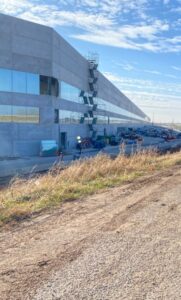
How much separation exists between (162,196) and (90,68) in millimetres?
58459

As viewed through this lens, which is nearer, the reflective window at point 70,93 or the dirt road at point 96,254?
the dirt road at point 96,254

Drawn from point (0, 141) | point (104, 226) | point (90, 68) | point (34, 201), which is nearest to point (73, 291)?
point (104, 226)

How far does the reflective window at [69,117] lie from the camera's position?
49.4m

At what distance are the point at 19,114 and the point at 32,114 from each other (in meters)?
1.89

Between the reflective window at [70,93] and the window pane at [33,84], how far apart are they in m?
6.24

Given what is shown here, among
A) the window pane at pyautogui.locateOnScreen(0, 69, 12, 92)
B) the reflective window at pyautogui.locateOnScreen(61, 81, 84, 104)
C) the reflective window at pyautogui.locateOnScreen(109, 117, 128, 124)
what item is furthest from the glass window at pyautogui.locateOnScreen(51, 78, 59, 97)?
the reflective window at pyautogui.locateOnScreen(109, 117, 128, 124)

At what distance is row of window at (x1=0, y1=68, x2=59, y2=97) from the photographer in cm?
3994

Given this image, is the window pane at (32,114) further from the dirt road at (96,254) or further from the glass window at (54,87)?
the dirt road at (96,254)

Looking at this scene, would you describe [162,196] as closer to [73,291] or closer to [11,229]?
[11,229]

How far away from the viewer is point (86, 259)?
532cm

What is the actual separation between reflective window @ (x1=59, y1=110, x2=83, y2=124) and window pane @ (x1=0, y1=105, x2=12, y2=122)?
9236mm

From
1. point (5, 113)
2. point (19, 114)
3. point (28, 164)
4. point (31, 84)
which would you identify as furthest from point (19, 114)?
point (28, 164)

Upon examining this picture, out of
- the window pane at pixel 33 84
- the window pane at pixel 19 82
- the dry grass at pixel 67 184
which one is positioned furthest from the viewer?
the window pane at pixel 33 84

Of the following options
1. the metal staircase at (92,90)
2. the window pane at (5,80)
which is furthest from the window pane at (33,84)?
the metal staircase at (92,90)
